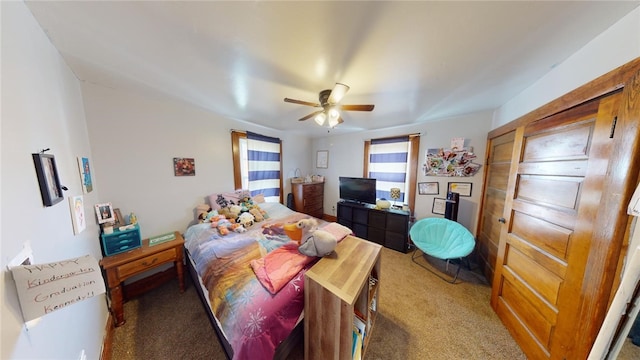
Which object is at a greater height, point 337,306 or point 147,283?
point 337,306

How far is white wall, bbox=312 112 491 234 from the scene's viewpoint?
7.92 ft

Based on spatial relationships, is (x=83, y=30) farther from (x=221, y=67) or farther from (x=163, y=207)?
(x=163, y=207)

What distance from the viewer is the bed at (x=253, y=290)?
0.96 m

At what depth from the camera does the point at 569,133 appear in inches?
44.2

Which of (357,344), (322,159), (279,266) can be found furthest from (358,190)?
(357,344)

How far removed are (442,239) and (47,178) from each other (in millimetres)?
3604

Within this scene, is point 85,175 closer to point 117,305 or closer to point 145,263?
point 145,263

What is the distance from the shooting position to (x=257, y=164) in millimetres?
3041

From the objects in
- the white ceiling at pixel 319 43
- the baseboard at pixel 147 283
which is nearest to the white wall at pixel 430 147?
the white ceiling at pixel 319 43

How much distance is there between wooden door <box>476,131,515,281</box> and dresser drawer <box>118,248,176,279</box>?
142 inches

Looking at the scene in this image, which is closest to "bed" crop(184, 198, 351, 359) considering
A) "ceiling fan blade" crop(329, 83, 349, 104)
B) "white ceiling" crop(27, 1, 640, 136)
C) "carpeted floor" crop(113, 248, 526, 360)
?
"carpeted floor" crop(113, 248, 526, 360)

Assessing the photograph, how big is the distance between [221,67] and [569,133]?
8.33 feet

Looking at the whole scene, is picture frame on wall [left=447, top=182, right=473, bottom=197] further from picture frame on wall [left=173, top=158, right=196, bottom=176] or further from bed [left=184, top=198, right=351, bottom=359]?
picture frame on wall [left=173, top=158, right=196, bottom=176]

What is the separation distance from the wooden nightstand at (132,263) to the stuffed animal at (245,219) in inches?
24.7
